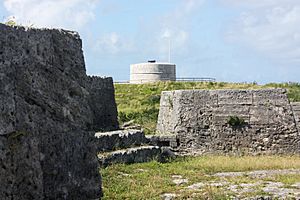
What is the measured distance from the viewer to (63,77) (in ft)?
16.1

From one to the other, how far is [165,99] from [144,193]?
8.95 m

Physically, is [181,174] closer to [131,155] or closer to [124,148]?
[131,155]

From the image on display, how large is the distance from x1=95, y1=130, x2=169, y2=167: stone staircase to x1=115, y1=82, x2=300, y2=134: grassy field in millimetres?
4858

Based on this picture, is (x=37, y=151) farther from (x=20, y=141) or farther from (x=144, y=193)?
(x=144, y=193)

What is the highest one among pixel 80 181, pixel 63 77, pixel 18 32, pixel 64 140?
pixel 18 32

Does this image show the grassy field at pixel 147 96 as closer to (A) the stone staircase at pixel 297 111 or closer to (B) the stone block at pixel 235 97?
(B) the stone block at pixel 235 97

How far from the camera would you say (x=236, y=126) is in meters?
15.9

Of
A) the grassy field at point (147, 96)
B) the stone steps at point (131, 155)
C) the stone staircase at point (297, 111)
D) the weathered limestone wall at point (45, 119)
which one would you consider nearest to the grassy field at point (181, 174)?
the stone steps at point (131, 155)

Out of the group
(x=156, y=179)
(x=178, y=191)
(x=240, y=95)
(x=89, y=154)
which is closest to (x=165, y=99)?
(x=240, y=95)

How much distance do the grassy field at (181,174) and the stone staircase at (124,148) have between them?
310mm

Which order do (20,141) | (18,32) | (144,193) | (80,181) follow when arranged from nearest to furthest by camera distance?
(20,141)
(18,32)
(80,181)
(144,193)

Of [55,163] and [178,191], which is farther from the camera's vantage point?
[178,191]

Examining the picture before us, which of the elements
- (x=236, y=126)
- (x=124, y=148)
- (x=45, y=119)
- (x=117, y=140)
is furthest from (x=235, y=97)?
(x=45, y=119)

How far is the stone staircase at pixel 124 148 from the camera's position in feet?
39.1
